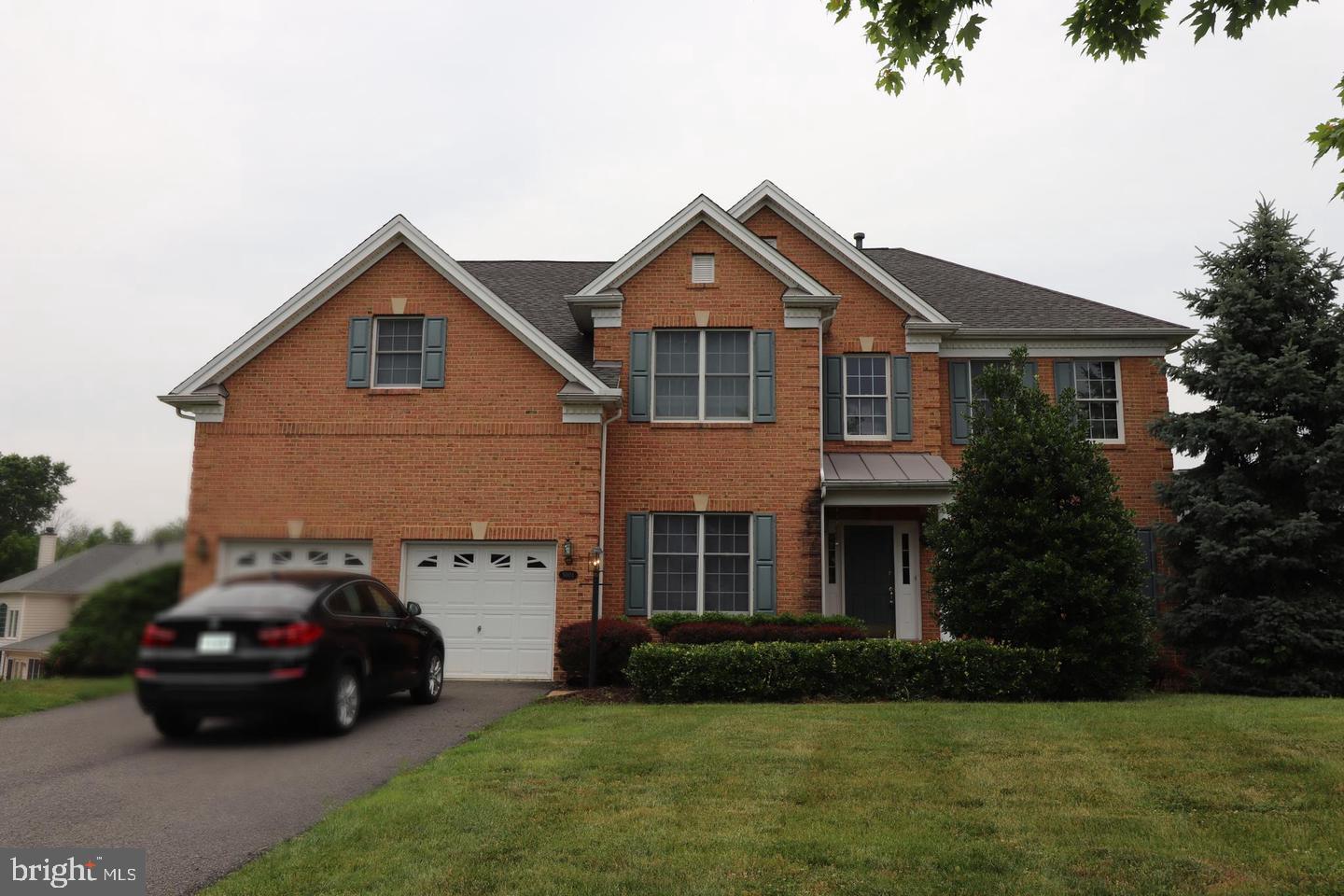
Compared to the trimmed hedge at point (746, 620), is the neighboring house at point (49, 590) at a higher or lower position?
higher

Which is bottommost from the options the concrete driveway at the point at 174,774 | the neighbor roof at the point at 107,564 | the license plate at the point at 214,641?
the concrete driveway at the point at 174,774

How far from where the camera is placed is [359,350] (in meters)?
2.64

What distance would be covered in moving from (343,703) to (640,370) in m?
18.5

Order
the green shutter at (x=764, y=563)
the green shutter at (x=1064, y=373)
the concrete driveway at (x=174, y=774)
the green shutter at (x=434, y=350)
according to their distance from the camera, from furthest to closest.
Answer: the green shutter at (x=1064, y=373), the green shutter at (x=764, y=563), the green shutter at (x=434, y=350), the concrete driveway at (x=174, y=774)

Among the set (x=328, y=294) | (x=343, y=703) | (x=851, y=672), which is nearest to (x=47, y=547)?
(x=343, y=703)

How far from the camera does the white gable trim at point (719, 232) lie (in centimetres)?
1961

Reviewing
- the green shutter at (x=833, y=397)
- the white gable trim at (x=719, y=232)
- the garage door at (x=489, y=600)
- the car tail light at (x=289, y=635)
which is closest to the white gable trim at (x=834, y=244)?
the green shutter at (x=833, y=397)

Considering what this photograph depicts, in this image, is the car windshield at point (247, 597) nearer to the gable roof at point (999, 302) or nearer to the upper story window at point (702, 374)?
the upper story window at point (702, 374)

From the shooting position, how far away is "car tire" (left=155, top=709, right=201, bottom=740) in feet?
4.01

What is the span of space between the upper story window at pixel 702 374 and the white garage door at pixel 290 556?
18001 millimetres

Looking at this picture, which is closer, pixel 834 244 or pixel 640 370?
pixel 640 370

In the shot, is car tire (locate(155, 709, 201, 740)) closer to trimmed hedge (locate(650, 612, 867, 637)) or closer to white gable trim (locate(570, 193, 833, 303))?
trimmed hedge (locate(650, 612, 867, 637))

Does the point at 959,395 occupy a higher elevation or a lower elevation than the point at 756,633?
higher

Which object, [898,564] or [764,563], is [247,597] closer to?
[764,563]
